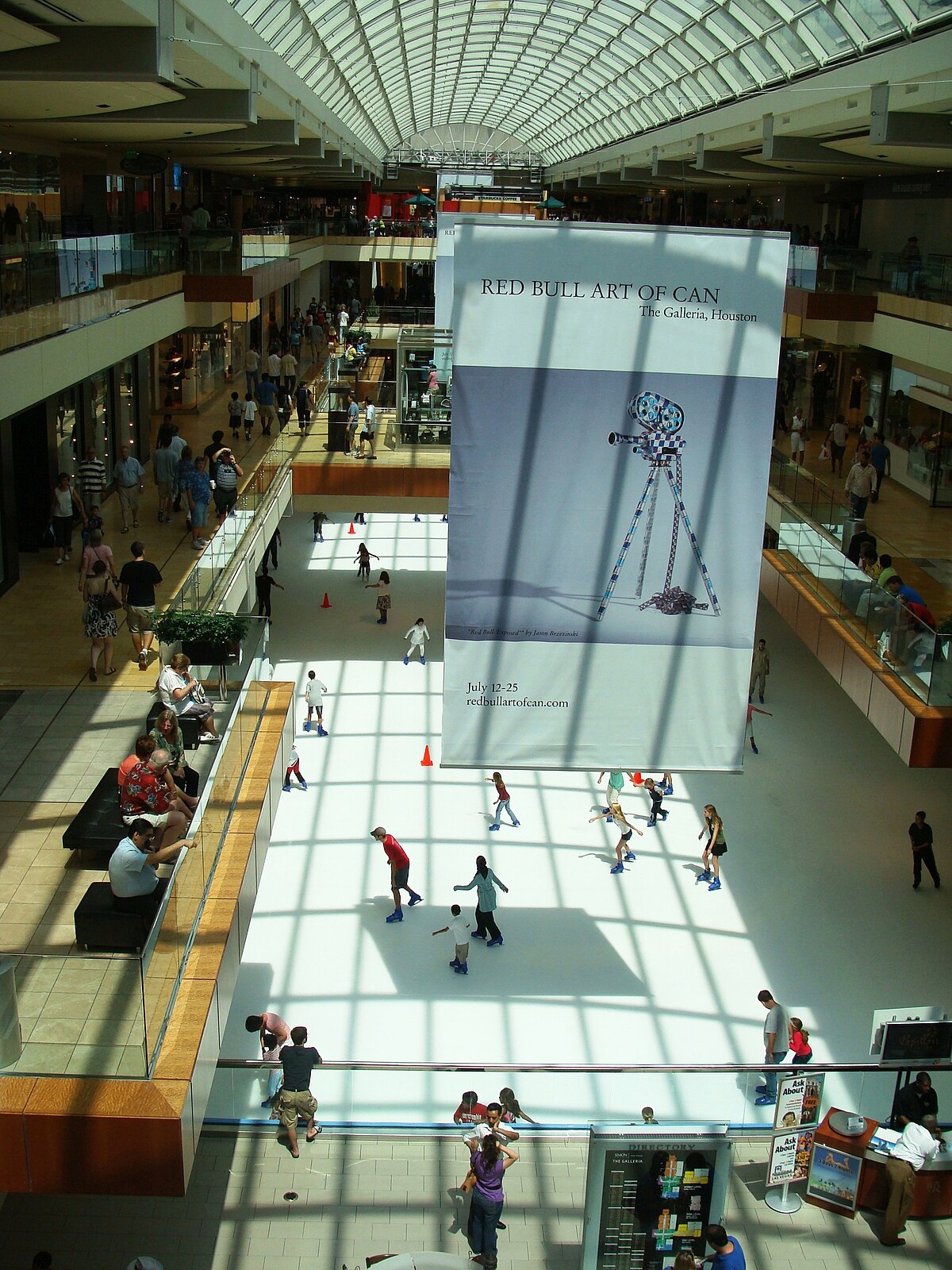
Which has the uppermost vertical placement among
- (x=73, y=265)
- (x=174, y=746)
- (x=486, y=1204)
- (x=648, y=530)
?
(x=73, y=265)

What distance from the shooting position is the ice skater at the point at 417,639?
25.5 m

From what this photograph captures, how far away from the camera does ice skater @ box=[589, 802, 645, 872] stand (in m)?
18.2

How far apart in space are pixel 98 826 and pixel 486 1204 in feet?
13.6

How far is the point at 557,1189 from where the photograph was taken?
10477mm

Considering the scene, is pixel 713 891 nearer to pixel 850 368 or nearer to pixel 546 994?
pixel 546 994

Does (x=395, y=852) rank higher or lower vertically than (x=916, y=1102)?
lower

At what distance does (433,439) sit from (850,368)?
11508 millimetres

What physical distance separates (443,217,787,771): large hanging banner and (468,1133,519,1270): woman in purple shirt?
3142 millimetres

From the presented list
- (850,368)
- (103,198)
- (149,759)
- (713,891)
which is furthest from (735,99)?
(149,759)

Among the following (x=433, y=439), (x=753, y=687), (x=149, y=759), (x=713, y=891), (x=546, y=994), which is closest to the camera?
(x=149, y=759)

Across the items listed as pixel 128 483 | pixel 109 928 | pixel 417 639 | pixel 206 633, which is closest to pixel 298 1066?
pixel 109 928

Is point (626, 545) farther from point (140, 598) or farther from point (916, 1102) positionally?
point (140, 598)

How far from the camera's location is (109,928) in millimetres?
8289

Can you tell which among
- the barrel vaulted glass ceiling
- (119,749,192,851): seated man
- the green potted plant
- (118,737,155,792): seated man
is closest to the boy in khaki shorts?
(119,749,192,851): seated man
